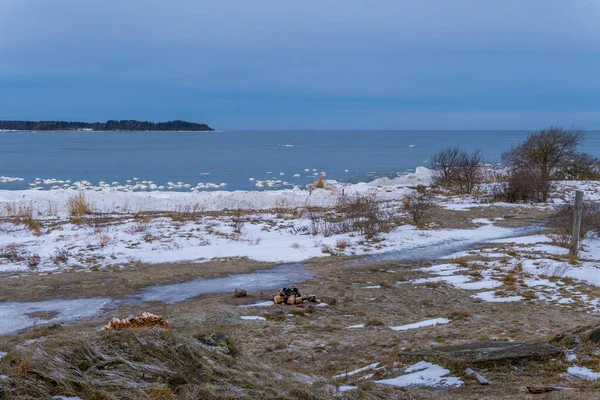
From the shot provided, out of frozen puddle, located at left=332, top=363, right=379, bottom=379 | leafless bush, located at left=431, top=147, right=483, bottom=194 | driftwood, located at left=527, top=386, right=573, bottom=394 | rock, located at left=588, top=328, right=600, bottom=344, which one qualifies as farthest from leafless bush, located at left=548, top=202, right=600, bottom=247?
leafless bush, located at left=431, top=147, right=483, bottom=194

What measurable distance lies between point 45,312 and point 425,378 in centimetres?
641

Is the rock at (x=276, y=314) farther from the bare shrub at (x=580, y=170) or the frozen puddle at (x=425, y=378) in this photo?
the bare shrub at (x=580, y=170)

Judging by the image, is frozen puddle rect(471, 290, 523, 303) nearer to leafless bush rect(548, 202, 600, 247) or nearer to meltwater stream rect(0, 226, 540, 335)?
meltwater stream rect(0, 226, 540, 335)

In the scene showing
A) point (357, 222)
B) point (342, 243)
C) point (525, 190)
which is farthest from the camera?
point (525, 190)

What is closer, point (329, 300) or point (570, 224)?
point (329, 300)

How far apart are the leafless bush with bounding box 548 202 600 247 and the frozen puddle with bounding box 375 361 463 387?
9.89m

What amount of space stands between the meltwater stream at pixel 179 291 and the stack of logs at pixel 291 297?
1136 mm

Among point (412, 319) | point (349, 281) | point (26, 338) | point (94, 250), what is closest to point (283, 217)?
point (94, 250)

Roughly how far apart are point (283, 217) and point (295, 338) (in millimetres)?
12267

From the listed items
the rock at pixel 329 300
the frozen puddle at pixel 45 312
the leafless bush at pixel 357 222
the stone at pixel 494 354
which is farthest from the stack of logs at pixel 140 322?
the leafless bush at pixel 357 222

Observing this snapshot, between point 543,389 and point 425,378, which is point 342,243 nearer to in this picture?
point 425,378

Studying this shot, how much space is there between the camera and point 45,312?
8.41m

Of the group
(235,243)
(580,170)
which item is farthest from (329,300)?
(580,170)

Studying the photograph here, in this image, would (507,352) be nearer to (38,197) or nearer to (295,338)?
(295,338)
